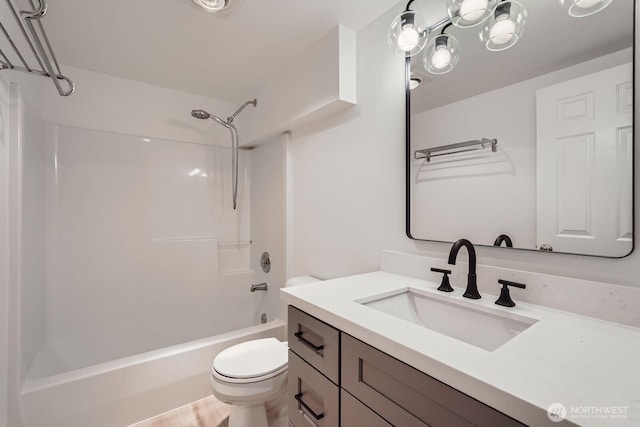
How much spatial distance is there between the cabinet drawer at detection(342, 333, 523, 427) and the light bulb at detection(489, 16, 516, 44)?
1174 millimetres

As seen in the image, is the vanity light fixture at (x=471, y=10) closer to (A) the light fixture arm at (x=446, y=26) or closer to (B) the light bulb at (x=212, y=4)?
(A) the light fixture arm at (x=446, y=26)

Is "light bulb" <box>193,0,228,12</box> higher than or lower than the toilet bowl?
higher

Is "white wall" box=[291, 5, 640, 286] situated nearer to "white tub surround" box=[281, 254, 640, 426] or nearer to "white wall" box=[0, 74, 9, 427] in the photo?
"white tub surround" box=[281, 254, 640, 426]

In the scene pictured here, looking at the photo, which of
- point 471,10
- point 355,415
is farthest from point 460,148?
point 355,415

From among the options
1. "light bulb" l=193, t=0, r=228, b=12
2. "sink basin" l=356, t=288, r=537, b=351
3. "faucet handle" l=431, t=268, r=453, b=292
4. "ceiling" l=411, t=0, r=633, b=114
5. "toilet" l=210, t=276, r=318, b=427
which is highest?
"light bulb" l=193, t=0, r=228, b=12

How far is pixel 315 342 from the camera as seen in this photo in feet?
3.08

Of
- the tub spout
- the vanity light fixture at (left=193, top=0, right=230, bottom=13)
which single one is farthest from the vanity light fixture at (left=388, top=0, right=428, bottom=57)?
the tub spout

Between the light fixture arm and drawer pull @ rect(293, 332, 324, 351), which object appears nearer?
drawer pull @ rect(293, 332, 324, 351)

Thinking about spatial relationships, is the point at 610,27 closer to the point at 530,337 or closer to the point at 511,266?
the point at 511,266

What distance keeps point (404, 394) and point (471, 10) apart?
1.29 metres

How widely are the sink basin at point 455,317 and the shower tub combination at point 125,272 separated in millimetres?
1189

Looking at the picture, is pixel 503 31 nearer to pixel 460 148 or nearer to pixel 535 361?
pixel 460 148

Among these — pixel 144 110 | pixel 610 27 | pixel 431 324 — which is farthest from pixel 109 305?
pixel 610 27

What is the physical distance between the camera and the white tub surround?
0.45 m
